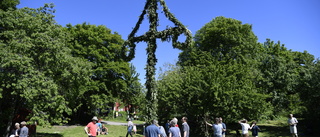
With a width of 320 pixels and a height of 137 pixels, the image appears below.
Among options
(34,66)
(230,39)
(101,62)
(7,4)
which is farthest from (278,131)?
(7,4)

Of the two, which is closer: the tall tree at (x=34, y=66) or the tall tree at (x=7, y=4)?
the tall tree at (x=34, y=66)

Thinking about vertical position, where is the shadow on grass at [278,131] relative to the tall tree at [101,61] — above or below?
below

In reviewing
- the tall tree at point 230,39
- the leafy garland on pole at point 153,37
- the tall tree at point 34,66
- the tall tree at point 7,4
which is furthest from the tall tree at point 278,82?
the tall tree at point 7,4

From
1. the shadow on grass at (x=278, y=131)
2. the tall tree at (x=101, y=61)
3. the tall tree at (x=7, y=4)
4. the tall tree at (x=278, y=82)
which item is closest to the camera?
the tall tree at (x=7, y=4)

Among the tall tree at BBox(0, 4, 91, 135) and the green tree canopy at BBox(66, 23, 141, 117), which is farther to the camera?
the green tree canopy at BBox(66, 23, 141, 117)

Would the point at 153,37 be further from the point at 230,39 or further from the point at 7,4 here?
the point at 230,39

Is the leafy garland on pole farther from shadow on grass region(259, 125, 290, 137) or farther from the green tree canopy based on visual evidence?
the green tree canopy

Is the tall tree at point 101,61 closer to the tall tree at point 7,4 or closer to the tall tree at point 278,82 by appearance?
the tall tree at point 7,4

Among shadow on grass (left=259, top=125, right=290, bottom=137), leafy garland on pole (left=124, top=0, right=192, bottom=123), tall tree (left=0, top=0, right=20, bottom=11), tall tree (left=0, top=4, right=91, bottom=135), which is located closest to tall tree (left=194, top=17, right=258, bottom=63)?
shadow on grass (left=259, top=125, right=290, bottom=137)

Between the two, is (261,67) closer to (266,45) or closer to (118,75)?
(266,45)

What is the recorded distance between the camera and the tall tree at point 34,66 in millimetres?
14094

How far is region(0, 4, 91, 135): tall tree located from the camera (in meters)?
14.1

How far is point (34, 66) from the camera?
15336 millimetres

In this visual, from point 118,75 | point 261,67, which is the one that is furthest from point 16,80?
point 261,67
